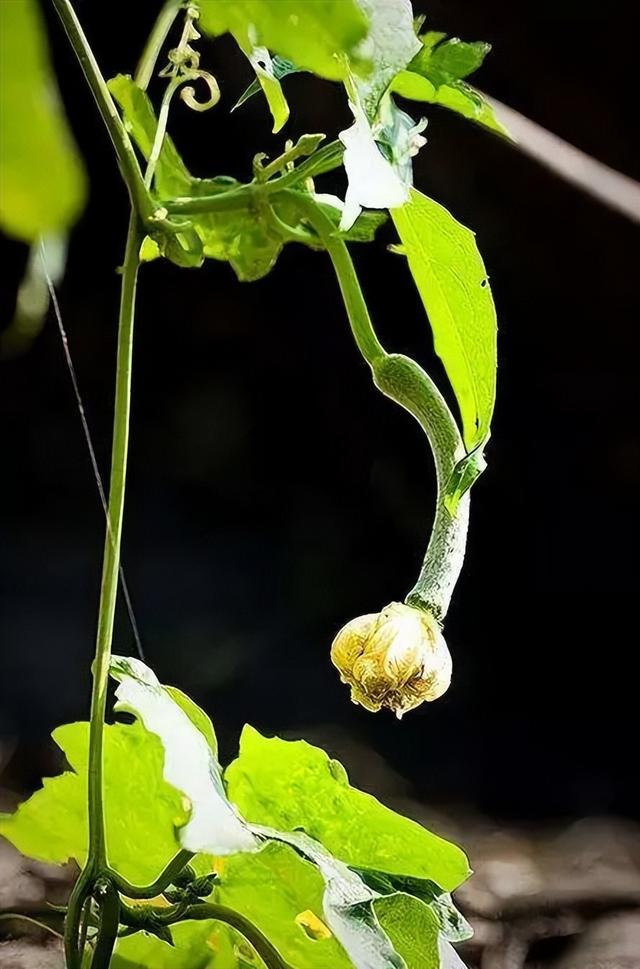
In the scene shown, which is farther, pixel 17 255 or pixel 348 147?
pixel 17 255

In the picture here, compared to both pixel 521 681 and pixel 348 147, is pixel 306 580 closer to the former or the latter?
pixel 521 681

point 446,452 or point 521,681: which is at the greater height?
point 521,681

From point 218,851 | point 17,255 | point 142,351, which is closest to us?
point 218,851

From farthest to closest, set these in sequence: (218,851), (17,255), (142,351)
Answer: (142,351)
(17,255)
(218,851)

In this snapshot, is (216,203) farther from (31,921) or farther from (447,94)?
(31,921)

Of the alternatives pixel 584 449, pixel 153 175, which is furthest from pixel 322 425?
pixel 153 175

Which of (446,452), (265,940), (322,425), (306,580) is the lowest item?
(265,940)
